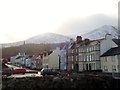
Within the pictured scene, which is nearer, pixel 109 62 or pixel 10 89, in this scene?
pixel 10 89

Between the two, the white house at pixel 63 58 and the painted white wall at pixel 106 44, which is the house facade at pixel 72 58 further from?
the painted white wall at pixel 106 44

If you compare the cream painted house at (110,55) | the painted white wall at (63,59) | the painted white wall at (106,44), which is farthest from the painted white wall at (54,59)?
the cream painted house at (110,55)

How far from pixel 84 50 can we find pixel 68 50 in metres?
10.2

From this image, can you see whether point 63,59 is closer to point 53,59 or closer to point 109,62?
point 53,59

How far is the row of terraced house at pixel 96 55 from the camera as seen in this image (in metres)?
68.2

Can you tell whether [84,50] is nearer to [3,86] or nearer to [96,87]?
[96,87]

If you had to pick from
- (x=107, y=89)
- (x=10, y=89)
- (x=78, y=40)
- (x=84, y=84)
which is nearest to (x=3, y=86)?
(x=10, y=89)

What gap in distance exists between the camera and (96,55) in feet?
245

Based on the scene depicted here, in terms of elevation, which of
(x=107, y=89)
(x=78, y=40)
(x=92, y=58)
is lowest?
(x=107, y=89)

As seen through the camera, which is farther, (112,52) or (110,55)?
(112,52)

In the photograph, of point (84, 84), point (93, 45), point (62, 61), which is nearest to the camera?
point (84, 84)

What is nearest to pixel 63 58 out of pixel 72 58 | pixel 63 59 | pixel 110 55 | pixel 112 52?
pixel 63 59

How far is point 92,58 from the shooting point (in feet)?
251

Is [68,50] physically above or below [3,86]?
above
